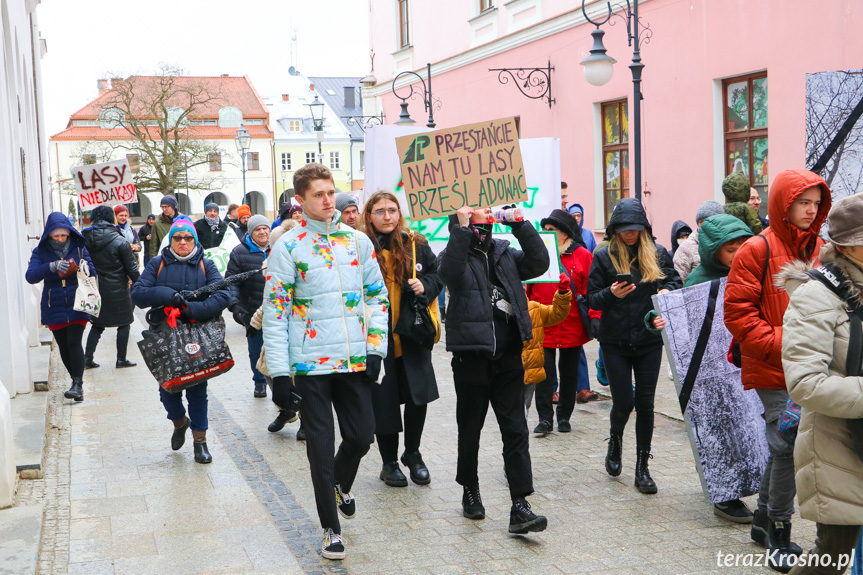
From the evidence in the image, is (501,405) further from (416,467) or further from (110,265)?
(110,265)

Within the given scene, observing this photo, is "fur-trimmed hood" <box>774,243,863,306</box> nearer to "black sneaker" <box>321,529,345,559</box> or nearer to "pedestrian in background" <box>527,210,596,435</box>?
"black sneaker" <box>321,529,345,559</box>

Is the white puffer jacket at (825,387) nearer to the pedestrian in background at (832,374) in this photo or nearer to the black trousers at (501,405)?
the pedestrian in background at (832,374)

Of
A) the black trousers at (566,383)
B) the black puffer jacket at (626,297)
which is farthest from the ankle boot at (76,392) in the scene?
the black puffer jacket at (626,297)

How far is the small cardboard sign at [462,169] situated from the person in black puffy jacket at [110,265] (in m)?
5.38

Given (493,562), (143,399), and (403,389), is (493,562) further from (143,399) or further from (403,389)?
(143,399)

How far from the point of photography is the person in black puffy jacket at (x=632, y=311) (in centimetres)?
600

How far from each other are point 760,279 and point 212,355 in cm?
396

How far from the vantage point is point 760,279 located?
464cm

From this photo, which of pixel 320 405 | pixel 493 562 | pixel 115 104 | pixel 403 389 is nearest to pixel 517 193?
pixel 403 389

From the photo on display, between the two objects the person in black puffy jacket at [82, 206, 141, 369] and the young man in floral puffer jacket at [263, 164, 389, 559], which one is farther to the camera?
the person in black puffy jacket at [82, 206, 141, 369]

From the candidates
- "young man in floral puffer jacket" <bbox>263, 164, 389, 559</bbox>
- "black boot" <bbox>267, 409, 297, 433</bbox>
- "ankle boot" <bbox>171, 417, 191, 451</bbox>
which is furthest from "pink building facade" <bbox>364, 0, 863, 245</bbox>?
"ankle boot" <bbox>171, 417, 191, 451</bbox>

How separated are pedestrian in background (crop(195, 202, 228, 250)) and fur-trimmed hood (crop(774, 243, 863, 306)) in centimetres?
1396

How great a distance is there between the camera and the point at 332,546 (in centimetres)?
493

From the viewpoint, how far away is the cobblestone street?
4.90m
